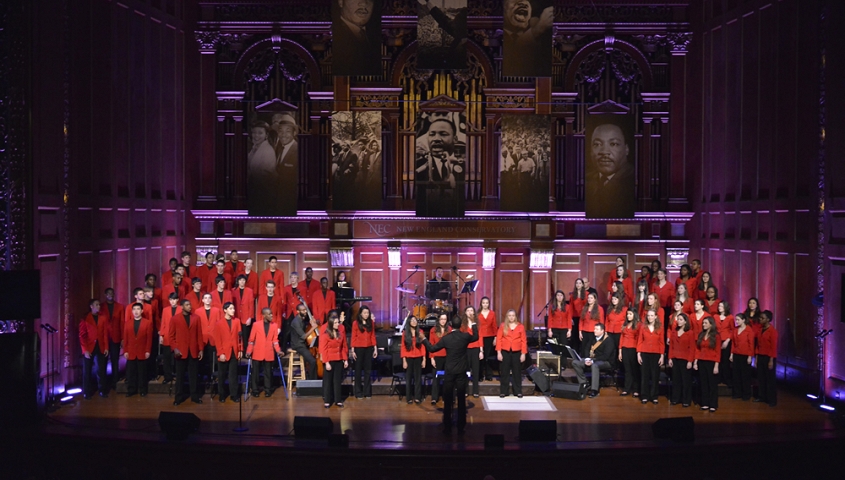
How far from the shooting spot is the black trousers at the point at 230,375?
448 inches

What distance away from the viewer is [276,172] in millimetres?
14609

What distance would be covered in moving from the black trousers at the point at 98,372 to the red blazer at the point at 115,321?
0.30 m

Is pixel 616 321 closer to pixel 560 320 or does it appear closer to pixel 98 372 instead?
pixel 560 320

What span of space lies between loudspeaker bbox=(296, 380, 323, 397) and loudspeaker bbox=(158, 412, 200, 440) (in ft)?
8.16

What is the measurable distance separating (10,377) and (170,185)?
6.04 m

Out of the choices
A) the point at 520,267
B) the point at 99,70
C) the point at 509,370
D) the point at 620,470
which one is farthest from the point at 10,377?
the point at 520,267

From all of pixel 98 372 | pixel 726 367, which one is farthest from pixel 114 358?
pixel 726 367

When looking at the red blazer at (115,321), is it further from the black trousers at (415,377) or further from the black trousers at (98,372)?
the black trousers at (415,377)

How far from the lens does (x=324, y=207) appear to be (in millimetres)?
15930

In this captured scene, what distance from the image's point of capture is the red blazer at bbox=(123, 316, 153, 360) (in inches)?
458

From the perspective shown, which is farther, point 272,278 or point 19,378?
point 272,278

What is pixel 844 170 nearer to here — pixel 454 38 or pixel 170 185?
pixel 454 38

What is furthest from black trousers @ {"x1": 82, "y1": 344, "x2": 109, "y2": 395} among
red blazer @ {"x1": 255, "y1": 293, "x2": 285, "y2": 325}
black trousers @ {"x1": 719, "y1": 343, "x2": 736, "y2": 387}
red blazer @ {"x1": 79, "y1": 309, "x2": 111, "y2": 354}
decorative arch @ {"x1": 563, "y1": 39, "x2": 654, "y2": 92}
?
decorative arch @ {"x1": 563, "y1": 39, "x2": 654, "y2": 92}

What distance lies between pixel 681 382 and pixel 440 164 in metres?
6.25
